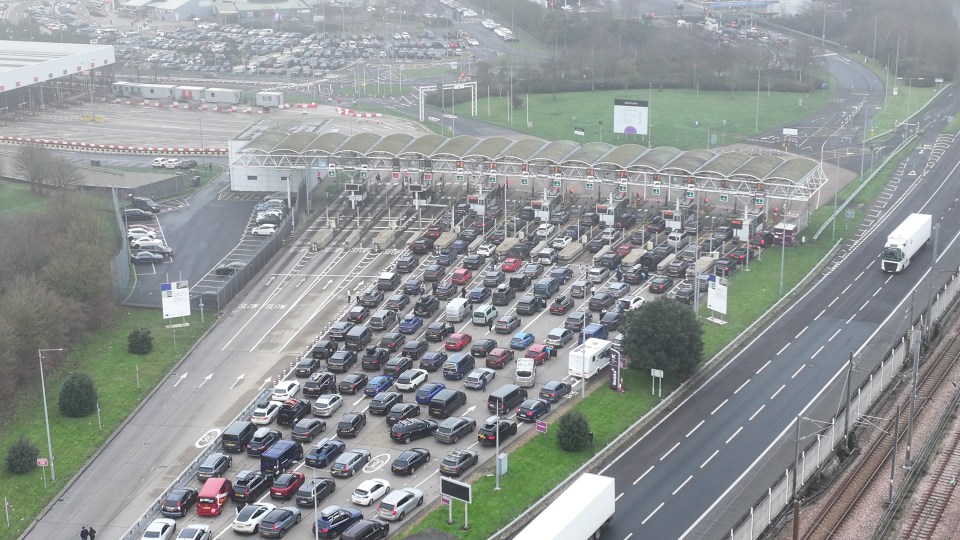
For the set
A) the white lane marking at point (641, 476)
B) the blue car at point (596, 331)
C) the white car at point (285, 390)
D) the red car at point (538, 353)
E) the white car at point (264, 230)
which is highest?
the white car at point (264, 230)

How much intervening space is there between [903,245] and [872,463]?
27742mm

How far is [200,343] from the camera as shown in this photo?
73.2 meters

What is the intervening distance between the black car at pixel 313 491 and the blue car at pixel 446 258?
30910mm

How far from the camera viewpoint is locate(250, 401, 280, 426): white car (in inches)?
2448

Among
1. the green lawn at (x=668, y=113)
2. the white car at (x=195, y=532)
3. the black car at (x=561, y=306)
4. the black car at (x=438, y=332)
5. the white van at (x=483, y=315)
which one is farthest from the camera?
the green lawn at (x=668, y=113)

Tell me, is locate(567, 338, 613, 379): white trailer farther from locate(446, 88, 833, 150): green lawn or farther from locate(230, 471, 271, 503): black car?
locate(446, 88, 833, 150): green lawn

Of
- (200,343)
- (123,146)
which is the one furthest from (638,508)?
(123,146)

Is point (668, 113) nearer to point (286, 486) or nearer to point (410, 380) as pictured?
point (410, 380)

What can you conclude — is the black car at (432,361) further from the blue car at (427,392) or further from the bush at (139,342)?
the bush at (139,342)

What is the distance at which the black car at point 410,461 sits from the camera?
56.3 m

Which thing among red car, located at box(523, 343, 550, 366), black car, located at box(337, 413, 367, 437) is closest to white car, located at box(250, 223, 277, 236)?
red car, located at box(523, 343, 550, 366)

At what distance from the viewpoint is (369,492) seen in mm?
53906

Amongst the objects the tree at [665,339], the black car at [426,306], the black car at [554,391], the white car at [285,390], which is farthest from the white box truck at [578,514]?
the black car at [426,306]

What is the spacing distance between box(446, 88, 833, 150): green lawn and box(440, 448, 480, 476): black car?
7036cm
